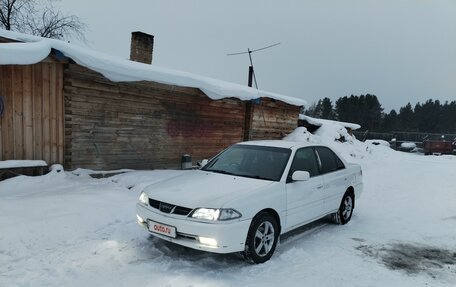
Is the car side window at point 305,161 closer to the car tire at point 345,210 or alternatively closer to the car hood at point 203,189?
the car hood at point 203,189

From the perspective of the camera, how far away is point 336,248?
4.98m

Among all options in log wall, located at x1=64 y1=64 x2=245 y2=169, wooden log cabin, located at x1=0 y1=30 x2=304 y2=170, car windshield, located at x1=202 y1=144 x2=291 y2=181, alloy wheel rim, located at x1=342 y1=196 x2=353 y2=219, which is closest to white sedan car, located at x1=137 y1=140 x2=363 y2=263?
car windshield, located at x1=202 y1=144 x2=291 y2=181

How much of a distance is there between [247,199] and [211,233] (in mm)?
579

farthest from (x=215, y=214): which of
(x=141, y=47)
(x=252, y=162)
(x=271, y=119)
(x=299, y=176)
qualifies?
(x=271, y=119)

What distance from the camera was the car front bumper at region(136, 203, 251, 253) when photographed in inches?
152

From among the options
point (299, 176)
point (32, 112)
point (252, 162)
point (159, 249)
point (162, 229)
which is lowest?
point (159, 249)

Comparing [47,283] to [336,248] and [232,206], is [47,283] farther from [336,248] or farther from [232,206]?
[336,248]

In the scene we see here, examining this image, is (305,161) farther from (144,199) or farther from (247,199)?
(144,199)

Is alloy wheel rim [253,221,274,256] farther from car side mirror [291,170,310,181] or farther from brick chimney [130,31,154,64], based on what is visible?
brick chimney [130,31,154,64]

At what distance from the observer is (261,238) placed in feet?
14.1

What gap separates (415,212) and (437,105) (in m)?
84.9

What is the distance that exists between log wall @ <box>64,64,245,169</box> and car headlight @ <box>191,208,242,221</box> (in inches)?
205

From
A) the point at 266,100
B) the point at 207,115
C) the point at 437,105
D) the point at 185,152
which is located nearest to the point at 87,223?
the point at 185,152

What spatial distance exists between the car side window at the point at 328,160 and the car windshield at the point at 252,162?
822mm
